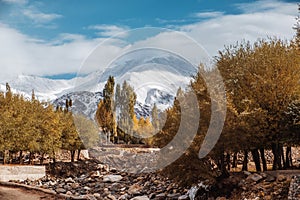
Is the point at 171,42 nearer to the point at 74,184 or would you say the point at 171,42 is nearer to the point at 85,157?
the point at 74,184

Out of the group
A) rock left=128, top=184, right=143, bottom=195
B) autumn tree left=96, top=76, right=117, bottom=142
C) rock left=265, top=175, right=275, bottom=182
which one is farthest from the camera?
autumn tree left=96, top=76, right=117, bottom=142

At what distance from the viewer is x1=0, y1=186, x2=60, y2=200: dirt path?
2450 cm

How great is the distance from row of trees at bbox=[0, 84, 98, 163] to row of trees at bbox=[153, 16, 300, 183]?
66.6 feet

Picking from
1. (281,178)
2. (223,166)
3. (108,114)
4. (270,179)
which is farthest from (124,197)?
(108,114)

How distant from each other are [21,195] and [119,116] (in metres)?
50.1

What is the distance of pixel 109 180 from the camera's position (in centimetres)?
4159

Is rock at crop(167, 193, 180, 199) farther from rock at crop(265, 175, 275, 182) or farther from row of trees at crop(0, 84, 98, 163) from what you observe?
row of trees at crop(0, 84, 98, 163)

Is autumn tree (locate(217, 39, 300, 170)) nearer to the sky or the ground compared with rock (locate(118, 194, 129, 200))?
nearer to the sky

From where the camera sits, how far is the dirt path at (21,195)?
24.5 metres

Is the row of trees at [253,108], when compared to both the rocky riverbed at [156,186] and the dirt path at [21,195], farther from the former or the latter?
the dirt path at [21,195]

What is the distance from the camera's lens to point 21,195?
25.6 m

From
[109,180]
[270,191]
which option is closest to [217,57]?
[270,191]

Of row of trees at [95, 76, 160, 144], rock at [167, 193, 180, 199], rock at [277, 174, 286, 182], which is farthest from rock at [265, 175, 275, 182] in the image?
row of trees at [95, 76, 160, 144]

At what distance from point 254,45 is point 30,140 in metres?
25.8
